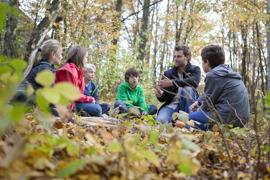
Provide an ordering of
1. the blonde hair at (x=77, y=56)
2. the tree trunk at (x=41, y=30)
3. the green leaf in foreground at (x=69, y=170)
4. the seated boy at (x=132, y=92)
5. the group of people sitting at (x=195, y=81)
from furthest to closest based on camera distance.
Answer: the tree trunk at (x=41, y=30) < the seated boy at (x=132, y=92) < the blonde hair at (x=77, y=56) < the group of people sitting at (x=195, y=81) < the green leaf in foreground at (x=69, y=170)

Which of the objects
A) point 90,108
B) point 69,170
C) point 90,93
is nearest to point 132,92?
point 90,93

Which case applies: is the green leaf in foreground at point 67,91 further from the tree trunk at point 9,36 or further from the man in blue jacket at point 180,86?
the tree trunk at point 9,36

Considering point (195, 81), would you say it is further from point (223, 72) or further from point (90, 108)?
point (90, 108)

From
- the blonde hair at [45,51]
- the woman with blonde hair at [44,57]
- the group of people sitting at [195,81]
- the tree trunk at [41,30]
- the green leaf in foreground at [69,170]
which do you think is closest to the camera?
the green leaf in foreground at [69,170]

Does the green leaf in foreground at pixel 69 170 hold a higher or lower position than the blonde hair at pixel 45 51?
lower

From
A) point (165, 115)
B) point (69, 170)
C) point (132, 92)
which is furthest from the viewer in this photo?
point (132, 92)

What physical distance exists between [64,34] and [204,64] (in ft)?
18.1

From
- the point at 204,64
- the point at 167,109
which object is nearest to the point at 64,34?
the point at 167,109

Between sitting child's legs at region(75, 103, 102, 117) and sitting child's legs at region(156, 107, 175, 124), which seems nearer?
sitting child's legs at region(75, 103, 102, 117)

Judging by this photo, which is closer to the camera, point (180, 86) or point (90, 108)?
point (90, 108)

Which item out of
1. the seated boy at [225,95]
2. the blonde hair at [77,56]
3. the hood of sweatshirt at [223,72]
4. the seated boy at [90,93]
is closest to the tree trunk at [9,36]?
the seated boy at [90,93]

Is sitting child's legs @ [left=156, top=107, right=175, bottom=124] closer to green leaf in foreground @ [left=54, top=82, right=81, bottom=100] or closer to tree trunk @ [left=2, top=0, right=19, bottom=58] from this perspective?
green leaf in foreground @ [left=54, top=82, right=81, bottom=100]

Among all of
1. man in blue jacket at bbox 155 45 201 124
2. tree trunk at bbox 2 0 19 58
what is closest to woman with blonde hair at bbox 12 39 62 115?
man in blue jacket at bbox 155 45 201 124

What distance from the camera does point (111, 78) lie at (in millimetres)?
8352
